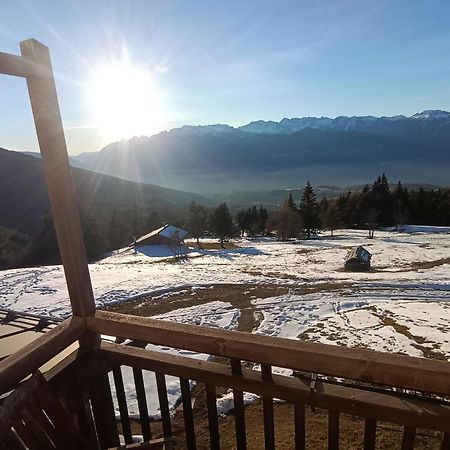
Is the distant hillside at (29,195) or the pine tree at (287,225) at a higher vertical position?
the distant hillside at (29,195)

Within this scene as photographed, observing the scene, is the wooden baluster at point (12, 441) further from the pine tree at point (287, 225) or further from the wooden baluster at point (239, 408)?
the pine tree at point (287, 225)

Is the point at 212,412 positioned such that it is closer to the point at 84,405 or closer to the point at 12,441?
the point at 84,405

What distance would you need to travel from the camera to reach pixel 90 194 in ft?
332

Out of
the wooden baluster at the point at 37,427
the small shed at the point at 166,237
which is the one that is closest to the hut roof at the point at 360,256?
the small shed at the point at 166,237

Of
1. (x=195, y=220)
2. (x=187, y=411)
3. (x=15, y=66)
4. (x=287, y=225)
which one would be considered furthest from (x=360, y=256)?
(x=195, y=220)

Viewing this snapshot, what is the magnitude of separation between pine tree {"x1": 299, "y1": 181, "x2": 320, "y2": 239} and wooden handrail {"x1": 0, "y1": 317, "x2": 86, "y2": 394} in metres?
49.9

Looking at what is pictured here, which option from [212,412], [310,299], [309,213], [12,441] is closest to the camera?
[12,441]

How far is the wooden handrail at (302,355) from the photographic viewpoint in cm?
142

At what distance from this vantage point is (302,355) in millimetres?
1588

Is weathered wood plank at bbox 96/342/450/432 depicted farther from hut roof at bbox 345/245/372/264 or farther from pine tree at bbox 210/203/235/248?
pine tree at bbox 210/203/235/248

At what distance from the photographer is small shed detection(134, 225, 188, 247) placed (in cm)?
3988

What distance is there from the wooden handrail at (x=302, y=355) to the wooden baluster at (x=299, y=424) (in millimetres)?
333

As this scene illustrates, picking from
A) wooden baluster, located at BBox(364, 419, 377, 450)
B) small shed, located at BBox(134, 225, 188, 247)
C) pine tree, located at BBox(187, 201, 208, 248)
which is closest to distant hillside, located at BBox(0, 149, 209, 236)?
small shed, located at BBox(134, 225, 188, 247)

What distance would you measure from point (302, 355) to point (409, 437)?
25.5 inches
